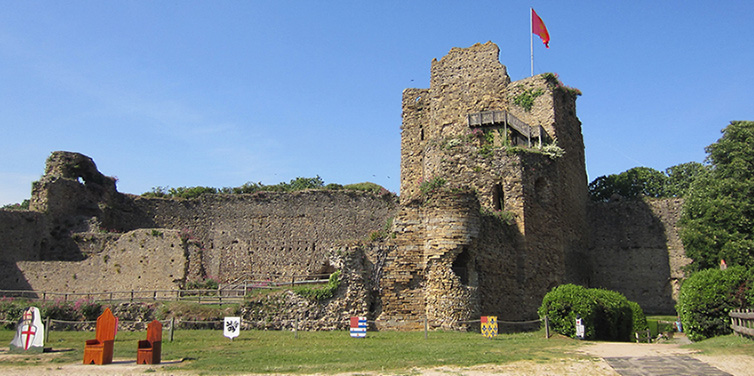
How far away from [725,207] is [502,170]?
10.3 metres

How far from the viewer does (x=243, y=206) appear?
36250 millimetres

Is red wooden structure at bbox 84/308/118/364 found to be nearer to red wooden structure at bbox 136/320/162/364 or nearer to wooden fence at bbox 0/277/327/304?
red wooden structure at bbox 136/320/162/364

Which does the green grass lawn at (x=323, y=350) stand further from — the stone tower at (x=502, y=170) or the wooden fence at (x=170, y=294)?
the stone tower at (x=502, y=170)

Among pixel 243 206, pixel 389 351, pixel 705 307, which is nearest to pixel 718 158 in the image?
pixel 705 307

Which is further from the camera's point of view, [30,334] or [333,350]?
[30,334]

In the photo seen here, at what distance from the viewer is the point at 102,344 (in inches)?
550

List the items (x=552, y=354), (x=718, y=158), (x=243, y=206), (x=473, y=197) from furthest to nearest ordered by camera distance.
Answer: (x=243, y=206)
(x=718, y=158)
(x=473, y=197)
(x=552, y=354)

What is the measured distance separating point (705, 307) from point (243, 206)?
25.6 meters

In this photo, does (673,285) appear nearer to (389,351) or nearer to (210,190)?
(389,351)

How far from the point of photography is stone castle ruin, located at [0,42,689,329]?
21.4m

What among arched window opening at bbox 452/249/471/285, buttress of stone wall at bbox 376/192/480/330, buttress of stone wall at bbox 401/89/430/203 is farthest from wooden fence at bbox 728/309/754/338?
buttress of stone wall at bbox 401/89/430/203

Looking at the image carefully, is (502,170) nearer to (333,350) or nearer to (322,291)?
(322,291)

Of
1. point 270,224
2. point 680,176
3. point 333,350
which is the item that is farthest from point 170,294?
point 680,176

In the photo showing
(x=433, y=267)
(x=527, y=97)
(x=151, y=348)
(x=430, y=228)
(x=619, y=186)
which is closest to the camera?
(x=151, y=348)
